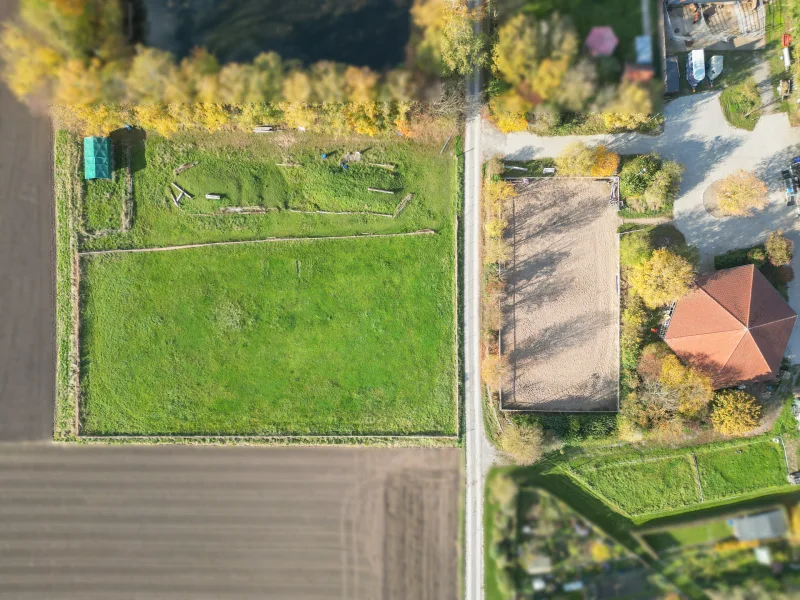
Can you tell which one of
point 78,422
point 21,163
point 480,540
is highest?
point 21,163

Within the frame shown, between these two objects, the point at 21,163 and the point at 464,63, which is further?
the point at 21,163

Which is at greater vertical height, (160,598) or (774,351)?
(774,351)

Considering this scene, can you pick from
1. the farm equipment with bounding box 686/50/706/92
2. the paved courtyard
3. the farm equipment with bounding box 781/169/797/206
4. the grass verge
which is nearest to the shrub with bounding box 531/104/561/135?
the paved courtyard

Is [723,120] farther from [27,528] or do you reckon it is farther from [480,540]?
[27,528]

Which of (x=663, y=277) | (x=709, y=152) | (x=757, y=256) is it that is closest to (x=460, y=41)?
(x=709, y=152)

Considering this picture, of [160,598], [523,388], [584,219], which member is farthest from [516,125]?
[160,598]

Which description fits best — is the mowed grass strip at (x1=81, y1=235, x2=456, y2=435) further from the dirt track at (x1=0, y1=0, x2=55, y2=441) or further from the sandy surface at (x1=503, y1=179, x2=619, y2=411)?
the sandy surface at (x1=503, y1=179, x2=619, y2=411)

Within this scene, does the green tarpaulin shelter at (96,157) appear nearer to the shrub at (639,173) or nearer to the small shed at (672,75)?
the shrub at (639,173)

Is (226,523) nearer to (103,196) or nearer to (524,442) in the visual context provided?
(524,442)
